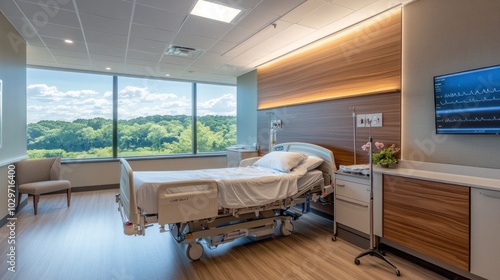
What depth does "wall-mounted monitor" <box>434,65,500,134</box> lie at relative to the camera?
6.89 feet

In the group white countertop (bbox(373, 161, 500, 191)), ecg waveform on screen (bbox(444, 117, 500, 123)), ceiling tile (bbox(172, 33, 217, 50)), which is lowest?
white countertop (bbox(373, 161, 500, 191))

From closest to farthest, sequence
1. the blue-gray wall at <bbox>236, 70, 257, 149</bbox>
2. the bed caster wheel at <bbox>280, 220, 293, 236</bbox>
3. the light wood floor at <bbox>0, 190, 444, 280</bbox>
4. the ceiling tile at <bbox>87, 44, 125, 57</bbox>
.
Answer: the light wood floor at <bbox>0, 190, 444, 280</bbox>, the bed caster wheel at <bbox>280, 220, 293, 236</bbox>, the ceiling tile at <bbox>87, 44, 125, 57</bbox>, the blue-gray wall at <bbox>236, 70, 257, 149</bbox>

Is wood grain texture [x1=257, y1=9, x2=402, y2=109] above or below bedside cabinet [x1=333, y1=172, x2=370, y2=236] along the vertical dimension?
above

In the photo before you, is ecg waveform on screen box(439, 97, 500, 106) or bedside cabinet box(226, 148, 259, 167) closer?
ecg waveform on screen box(439, 97, 500, 106)

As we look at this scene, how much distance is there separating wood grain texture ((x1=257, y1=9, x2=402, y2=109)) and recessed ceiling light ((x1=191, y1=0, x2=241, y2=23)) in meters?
1.54

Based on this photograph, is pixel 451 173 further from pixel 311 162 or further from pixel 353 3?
pixel 353 3

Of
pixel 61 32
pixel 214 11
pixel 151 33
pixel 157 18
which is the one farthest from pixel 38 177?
pixel 214 11

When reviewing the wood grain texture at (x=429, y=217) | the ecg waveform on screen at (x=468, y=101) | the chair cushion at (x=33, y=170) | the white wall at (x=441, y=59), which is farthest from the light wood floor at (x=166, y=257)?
the ecg waveform on screen at (x=468, y=101)

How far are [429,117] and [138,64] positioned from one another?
4.92 m

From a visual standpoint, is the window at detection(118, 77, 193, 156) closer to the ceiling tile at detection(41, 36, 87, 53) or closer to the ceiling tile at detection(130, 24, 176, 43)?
the ceiling tile at detection(41, 36, 87, 53)

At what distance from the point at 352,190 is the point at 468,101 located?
1.37 metres

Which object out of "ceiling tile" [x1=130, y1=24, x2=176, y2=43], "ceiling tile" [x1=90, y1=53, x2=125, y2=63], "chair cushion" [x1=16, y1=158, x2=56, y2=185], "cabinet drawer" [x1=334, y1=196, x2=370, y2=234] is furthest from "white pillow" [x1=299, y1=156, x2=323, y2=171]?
"chair cushion" [x1=16, y1=158, x2=56, y2=185]

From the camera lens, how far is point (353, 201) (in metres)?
2.93

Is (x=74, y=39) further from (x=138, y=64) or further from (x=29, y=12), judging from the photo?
(x=138, y=64)
